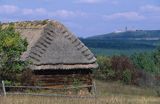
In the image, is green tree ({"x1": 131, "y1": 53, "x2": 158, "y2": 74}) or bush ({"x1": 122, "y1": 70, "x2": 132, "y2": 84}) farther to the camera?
green tree ({"x1": 131, "y1": 53, "x2": 158, "y2": 74})

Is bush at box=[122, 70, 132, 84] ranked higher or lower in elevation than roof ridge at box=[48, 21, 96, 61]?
lower

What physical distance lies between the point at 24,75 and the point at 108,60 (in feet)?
77.9

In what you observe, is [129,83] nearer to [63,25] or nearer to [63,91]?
[63,25]

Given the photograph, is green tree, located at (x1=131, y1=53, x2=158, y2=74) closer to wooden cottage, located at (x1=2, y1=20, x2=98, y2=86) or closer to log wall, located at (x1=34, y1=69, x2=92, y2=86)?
wooden cottage, located at (x1=2, y1=20, x2=98, y2=86)

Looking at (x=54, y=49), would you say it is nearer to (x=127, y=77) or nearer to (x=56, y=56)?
(x=56, y=56)

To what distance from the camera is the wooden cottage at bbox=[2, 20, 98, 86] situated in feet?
124

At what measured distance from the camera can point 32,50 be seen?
37.6 m

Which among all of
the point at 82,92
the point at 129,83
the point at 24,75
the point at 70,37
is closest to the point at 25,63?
the point at 24,75

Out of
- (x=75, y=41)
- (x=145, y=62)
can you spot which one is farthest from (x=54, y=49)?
(x=145, y=62)

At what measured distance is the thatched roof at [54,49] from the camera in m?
37.7

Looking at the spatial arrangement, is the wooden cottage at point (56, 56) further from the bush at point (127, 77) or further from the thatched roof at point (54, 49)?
the bush at point (127, 77)

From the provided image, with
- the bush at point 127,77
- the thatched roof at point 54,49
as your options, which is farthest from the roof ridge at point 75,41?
the bush at point 127,77

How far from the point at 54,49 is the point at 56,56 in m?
0.59

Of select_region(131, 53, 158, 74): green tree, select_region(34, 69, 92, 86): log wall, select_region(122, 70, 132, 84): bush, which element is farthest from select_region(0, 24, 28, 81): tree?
select_region(131, 53, 158, 74): green tree
